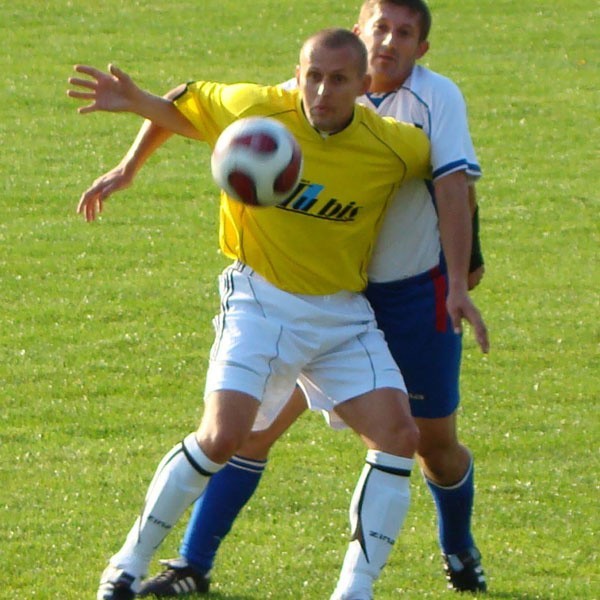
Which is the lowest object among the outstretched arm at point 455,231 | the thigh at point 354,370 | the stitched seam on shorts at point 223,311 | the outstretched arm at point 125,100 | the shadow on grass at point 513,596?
the shadow on grass at point 513,596

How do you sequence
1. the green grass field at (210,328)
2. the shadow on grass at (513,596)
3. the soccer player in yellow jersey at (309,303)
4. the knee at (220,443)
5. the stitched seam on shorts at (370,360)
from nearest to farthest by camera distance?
1. the knee at (220,443)
2. the soccer player in yellow jersey at (309,303)
3. the stitched seam on shorts at (370,360)
4. the shadow on grass at (513,596)
5. the green grass field at (210,328)

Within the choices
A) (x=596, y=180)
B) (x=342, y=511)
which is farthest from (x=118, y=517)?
(x=596, y=180)

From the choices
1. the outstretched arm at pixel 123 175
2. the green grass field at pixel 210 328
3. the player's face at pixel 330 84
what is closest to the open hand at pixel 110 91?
the outstretched arm at pixel 123 175

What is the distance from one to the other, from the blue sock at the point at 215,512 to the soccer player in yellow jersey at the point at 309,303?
40 cm

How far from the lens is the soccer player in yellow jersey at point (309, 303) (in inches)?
217

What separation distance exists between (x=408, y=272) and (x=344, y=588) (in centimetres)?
124

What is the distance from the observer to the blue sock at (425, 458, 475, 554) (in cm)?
638

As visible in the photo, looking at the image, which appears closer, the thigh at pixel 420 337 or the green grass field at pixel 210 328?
the thigh at pixel 420 337

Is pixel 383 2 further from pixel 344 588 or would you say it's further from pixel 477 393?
pixel 477 393

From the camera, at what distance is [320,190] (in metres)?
5.73

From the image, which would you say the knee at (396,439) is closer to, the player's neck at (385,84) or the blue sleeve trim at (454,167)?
the blue sleeve trim at (454,167)

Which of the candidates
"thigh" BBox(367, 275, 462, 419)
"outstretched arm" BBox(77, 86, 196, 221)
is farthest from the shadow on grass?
"outstretched arm" BBox(77, 86, 196, 221)

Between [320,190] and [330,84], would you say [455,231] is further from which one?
[330,84]

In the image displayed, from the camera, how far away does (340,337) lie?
573 cm
